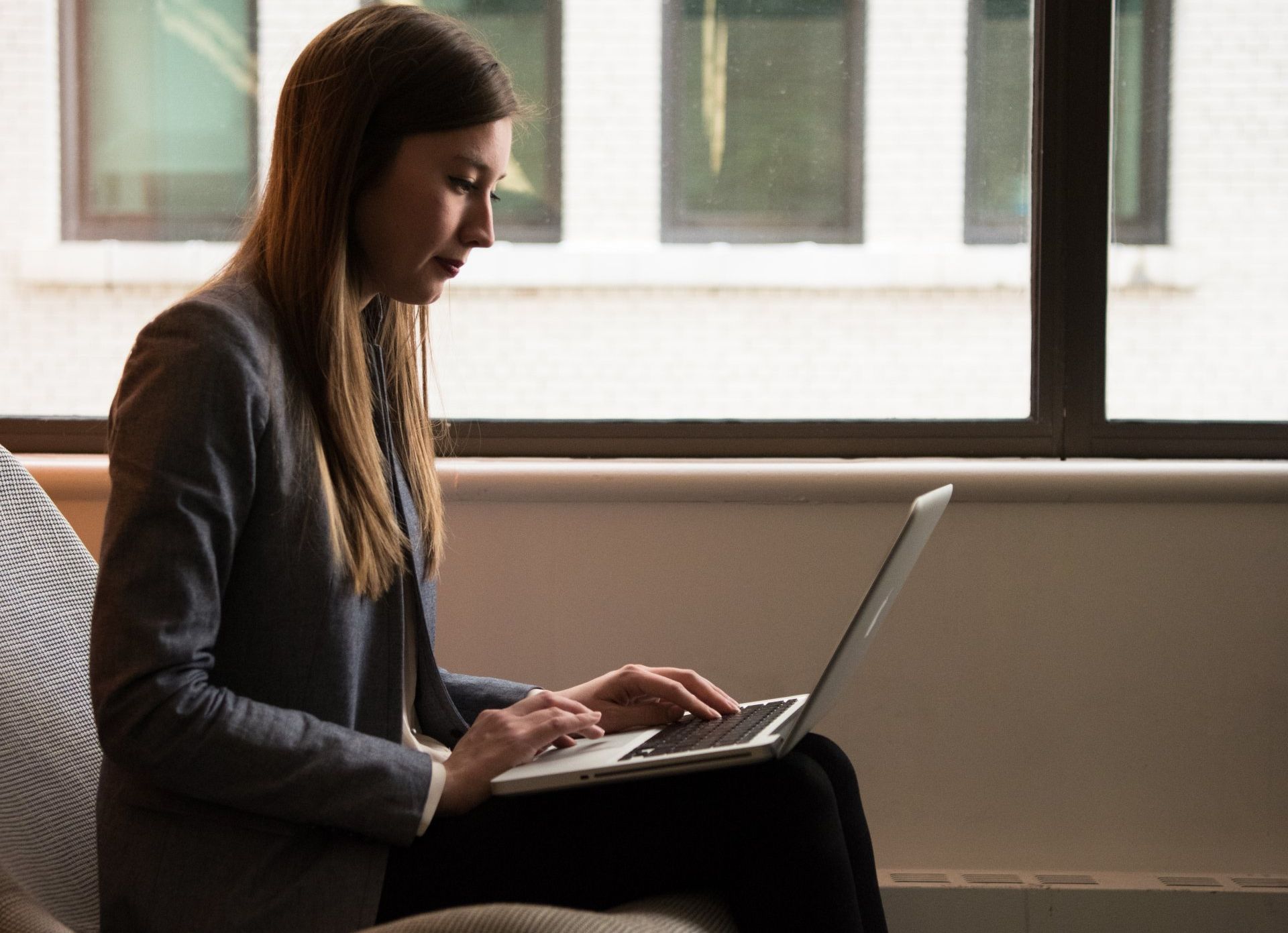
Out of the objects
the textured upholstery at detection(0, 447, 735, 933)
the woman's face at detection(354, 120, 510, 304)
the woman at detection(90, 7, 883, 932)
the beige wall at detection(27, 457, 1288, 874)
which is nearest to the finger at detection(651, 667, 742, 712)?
the woman at detection(90, 7, 883, 932)

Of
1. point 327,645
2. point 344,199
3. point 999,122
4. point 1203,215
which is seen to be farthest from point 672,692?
point 1203,215

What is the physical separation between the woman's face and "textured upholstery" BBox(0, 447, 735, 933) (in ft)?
1.50

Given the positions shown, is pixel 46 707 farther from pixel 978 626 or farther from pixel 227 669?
pixel 978 626

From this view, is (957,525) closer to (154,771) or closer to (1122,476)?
(1122,476)

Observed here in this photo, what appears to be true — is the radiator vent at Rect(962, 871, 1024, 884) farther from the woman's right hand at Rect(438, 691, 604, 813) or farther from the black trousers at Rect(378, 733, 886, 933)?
the woman's right hand at Rect(438, 691, 604, 813)

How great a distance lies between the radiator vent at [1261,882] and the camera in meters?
1.87

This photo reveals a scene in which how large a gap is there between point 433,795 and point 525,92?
1.29 metres

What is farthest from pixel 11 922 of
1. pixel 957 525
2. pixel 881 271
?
pixel 881 271

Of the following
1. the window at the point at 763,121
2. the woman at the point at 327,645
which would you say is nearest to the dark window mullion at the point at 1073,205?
the window at the point at 763,121

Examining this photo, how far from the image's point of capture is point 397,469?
125cm

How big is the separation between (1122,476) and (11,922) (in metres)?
1.56

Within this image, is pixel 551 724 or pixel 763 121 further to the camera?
pixel 763 121

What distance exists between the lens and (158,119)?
1.99 m

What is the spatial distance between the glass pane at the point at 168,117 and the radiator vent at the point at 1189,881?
71.4 inches
